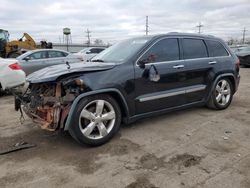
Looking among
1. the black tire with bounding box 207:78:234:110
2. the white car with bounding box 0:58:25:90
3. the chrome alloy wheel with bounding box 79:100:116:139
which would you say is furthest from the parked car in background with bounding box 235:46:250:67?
the chrome alloy wheel with bounding box 79:100:116:139

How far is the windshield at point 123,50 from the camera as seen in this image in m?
4.78

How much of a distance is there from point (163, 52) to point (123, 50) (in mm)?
730

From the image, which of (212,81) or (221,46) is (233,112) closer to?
(212,81)

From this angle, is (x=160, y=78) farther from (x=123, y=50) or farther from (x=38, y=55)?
(x=38, y=55)

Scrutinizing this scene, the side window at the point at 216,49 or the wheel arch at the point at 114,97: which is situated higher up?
the side window at the point at 216,49

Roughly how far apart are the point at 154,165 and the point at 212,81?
9.56 feet

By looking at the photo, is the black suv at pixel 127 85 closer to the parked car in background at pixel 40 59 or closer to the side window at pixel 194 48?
the side window at pixel 194 48

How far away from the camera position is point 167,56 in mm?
5035

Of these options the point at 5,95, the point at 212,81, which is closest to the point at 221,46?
the point at 212,81

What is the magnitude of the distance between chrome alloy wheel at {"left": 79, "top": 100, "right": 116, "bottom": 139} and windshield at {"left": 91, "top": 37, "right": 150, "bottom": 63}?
88 centimetres

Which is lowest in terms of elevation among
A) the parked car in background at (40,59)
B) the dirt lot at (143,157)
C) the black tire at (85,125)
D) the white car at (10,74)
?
the dirt lot at (143,157)

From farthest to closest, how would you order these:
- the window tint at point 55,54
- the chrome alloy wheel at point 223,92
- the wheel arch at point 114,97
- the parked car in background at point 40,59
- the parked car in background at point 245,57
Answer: the parked car in background at point 245,57, the window tint at point 55,54, the parked car in background at point 40,59, the chrome alloy wheel at point 223,92, the wheel arch at point 114,97

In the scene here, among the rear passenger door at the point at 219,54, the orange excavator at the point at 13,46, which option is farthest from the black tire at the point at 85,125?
the orange excavator at the point at 13,46

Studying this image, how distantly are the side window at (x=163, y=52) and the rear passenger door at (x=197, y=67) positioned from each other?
22cm
